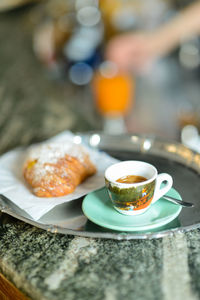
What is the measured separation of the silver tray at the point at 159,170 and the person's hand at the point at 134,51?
1.19 metres

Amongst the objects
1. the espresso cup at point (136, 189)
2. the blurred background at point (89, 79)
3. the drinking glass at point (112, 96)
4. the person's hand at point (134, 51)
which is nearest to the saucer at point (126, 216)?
the espresso cup at point (136, 189)

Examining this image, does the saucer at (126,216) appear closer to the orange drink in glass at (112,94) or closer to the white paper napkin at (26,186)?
the white paper napkin at (26,186)

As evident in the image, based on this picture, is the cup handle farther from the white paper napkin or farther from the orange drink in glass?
the orange drink in glass

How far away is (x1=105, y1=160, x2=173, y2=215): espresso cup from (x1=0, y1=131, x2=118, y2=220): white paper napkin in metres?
0.09

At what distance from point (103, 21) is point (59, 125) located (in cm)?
140

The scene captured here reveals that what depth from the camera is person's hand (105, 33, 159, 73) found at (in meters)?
2.15

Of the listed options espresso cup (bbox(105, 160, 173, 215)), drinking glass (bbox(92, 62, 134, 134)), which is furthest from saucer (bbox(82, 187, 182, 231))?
drinking glass (bbox(92, 62, 134, 134))

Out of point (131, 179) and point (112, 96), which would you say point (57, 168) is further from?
point (112, 96)

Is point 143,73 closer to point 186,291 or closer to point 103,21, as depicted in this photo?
point 103,21

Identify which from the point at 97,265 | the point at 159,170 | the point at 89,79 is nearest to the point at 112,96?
the point at 89,79

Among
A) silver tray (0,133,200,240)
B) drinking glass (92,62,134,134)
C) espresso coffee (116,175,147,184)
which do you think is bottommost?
drinking glass (92,62,134,134)

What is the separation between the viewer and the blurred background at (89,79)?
140 cm

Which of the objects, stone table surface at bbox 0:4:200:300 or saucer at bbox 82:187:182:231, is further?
saucer at bbox 82:187:182:231

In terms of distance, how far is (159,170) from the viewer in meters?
0.88
